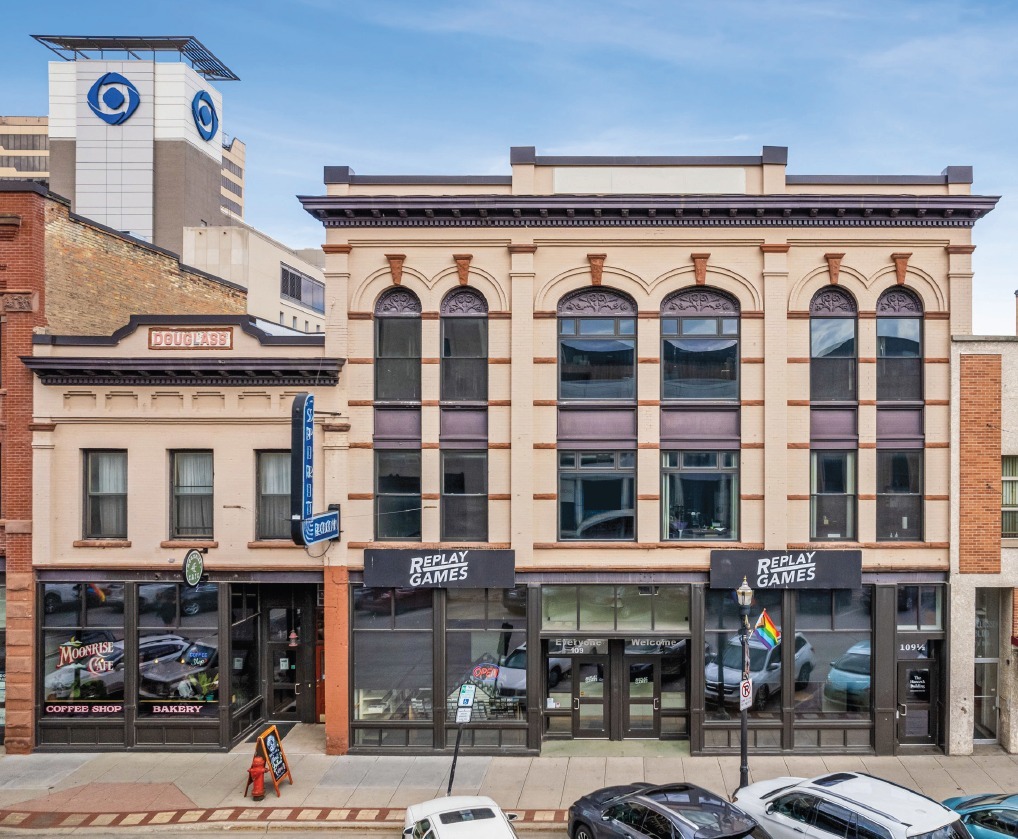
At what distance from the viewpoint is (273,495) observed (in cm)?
1862

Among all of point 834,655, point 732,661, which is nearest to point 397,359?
point 732,661

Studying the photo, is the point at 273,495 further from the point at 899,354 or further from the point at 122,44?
the point at 122,44

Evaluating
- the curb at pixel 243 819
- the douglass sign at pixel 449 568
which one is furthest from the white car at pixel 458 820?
the douglass sign at pixel 449 568

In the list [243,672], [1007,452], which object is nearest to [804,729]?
[1007,452]

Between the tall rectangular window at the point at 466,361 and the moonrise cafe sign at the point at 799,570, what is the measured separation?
286 inches

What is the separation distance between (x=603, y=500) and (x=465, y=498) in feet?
10.6

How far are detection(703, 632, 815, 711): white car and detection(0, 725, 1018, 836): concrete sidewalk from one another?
4.56ft

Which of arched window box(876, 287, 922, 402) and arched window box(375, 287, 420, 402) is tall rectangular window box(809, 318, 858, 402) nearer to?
arched window box(876, 287, 922, 402)

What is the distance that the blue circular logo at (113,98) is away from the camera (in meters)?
51.5

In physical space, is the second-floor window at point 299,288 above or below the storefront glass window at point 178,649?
above

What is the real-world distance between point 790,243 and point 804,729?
1123cm

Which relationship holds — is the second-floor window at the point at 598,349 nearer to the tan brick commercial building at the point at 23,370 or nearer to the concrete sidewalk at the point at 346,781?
the concrete sidewalk at the point at 346,781

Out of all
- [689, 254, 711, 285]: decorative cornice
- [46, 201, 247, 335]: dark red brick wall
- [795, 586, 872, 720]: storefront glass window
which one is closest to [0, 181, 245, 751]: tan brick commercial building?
[46, 201, 247, 335]: dark red brick wall

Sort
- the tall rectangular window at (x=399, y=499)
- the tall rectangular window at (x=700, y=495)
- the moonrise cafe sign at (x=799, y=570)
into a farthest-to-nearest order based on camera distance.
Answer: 1. the tall rectangular window at (x=399, y=499)
2. the tall rectangular window at (x=700, y=495)
3. the moonrise cafe sign at (x=799, y=570)
